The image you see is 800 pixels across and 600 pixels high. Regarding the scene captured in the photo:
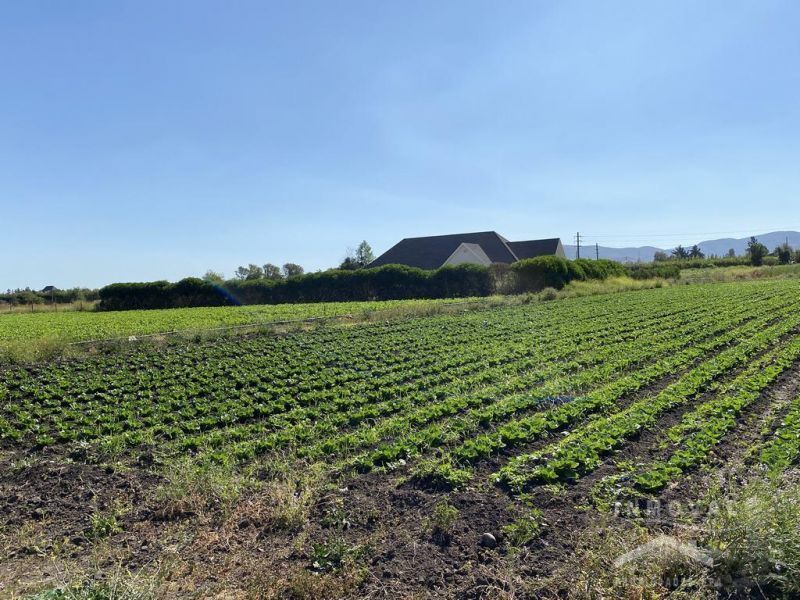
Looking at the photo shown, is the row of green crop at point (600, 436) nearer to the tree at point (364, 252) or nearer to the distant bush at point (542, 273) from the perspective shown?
the distant bush at point (542, 273)

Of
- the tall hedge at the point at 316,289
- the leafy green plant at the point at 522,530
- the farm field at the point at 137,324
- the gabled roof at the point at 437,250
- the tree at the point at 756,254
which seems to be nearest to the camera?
the leafy green plant at the point at 522,530

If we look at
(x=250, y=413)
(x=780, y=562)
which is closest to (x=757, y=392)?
(x=780, y=562)

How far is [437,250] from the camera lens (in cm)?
5459

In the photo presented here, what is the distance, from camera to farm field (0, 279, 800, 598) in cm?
397

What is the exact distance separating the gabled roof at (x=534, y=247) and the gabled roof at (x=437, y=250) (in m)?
3.43

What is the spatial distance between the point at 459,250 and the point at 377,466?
154 feet

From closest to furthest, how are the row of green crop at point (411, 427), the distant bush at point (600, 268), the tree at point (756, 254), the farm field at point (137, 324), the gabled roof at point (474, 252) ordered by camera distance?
the row of green crop at point (411, 427)
the farm field at point (137, 324)
the distant bush at point (600, 268)
the gabled roof at point (474, 252)
the tree at point (756, 254)

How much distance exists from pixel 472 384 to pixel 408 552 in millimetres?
5930

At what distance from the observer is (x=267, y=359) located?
1354 cm

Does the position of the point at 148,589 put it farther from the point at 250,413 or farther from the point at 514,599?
the point at 250,413

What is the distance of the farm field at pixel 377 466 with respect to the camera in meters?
3.97

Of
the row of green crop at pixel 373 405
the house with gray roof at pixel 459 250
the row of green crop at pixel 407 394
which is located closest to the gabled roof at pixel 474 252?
the house with gray roof at pixel 459 250

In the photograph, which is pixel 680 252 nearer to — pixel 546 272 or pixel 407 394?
pixel 546 272

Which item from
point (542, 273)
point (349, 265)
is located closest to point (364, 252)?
point (349, 265)
